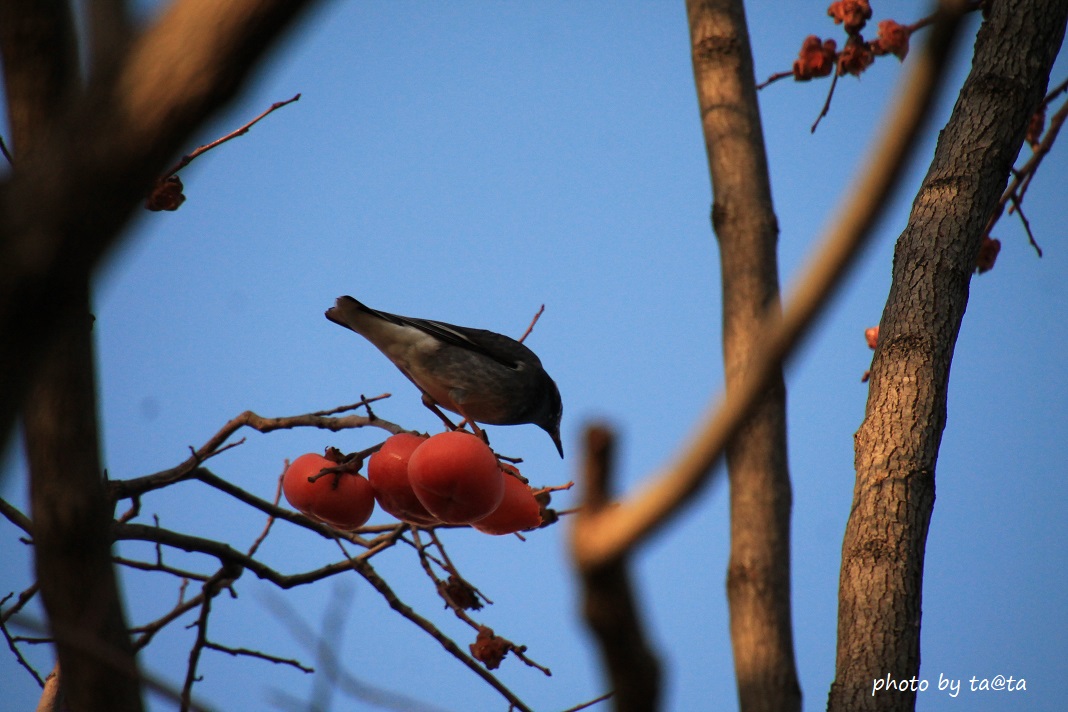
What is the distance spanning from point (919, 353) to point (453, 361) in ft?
8.99

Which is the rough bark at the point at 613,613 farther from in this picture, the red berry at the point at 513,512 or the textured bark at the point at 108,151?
the red berry at the point at 513,512

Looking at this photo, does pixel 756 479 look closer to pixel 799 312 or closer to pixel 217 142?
pixel 799 312

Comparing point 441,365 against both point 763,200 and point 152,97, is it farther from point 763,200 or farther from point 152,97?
point 152,97

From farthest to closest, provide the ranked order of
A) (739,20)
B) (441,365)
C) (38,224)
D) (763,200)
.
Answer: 1. (441,365)
2. (739,20)
3. (763,200)
4. (38,224)

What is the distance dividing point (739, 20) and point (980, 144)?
1.90m

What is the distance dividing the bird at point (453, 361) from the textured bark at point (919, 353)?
7.80 ft

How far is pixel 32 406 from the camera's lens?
1720mm

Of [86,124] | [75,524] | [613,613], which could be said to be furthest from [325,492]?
[613,613]

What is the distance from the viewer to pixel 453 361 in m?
5.25

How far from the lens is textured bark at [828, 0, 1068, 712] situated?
2.61 metres

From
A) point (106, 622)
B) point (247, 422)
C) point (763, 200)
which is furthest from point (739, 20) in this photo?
point (247, 422)

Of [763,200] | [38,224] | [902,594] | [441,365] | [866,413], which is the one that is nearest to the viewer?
[38,224]

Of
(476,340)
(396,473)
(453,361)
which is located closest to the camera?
(396,473)

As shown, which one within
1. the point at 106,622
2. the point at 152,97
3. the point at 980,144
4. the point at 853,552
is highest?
the point at 980,144
